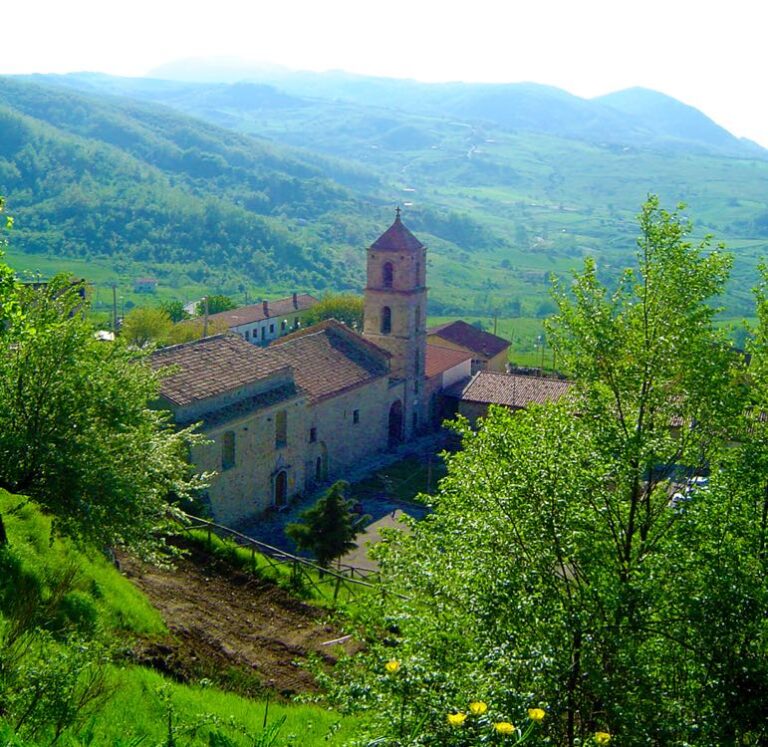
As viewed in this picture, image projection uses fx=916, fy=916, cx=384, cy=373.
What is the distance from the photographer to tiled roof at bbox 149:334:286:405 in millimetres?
32156

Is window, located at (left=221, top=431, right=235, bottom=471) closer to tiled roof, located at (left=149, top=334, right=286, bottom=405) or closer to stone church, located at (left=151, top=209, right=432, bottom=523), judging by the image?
stone church, located at (left=151, top=209, right=432, bottom=523)

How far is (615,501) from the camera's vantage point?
529 inches

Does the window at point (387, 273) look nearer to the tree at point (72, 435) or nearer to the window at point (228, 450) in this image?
the window at point (228, 450)

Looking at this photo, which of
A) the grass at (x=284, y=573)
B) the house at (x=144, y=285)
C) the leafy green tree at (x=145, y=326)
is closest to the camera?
the grass at (x=284, y=573)

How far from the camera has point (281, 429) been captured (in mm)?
37250

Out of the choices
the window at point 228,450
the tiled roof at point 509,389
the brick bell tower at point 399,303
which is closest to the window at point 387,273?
the brick bell tower at point 399,303

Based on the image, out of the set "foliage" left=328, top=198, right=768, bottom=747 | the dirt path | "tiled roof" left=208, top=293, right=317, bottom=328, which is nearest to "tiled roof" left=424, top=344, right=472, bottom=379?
"tiled roof" left=208, top=293, right=317, bottom=328

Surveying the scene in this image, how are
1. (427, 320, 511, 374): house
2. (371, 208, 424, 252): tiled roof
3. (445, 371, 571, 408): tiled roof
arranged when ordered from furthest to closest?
1. (427, 320, 511, 374): house
2. (371, 208, 424, 252): tiled roof
3. (445, 371, 571, 408): tiled roof

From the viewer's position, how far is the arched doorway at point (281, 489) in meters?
37.4

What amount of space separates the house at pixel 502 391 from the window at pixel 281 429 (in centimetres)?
1225

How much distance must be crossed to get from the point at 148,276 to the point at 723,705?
12728 cm

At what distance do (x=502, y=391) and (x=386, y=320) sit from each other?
715 centimetres

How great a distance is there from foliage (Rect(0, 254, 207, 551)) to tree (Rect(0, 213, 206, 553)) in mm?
16

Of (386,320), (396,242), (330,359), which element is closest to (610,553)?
(330,359)
